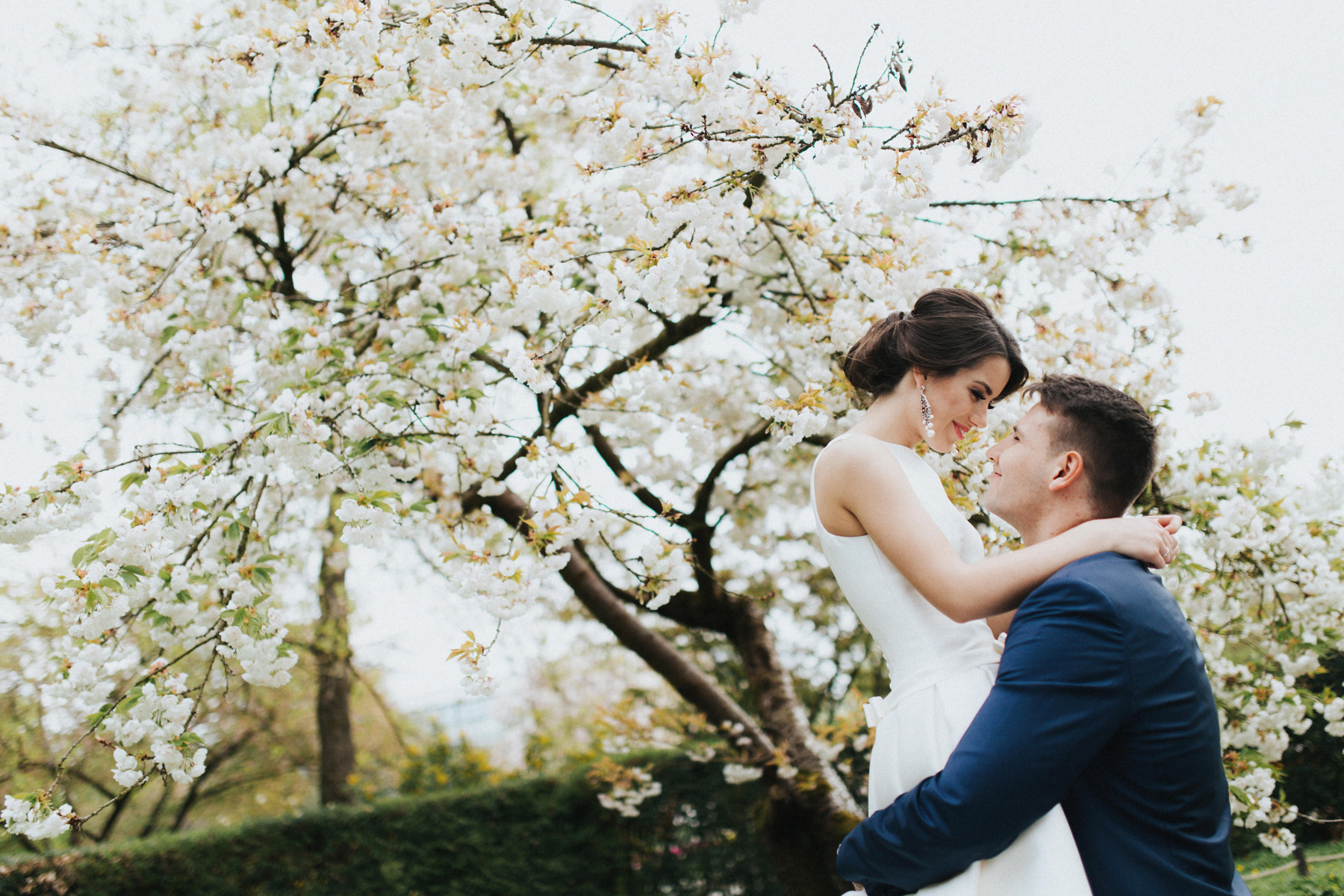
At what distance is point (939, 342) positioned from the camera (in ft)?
5.65

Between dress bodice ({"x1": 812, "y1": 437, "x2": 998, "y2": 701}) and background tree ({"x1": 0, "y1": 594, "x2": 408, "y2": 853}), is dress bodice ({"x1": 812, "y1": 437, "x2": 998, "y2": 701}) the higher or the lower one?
the lower one

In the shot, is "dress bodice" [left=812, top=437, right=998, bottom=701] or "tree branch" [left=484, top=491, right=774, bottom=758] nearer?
"dress bodice" [left=812, top=437, right=998, bottom=701]

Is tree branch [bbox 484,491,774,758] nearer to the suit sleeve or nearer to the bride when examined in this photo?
the bride

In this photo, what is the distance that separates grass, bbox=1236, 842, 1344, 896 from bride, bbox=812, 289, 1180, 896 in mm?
3014

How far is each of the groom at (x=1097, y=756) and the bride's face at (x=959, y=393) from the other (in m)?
0.48

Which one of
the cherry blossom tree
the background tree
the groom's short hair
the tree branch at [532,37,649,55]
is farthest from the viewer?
the background tree

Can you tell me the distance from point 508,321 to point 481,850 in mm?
4221

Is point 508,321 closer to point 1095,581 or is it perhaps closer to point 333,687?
point 1095,581

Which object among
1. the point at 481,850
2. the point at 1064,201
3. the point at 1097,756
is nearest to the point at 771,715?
the point at 481,850

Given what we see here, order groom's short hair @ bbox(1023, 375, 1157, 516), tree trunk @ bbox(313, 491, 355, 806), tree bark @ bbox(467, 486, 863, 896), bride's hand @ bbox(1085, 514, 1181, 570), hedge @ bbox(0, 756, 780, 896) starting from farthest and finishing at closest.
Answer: tree trunk @ bbox(313, 491, 355, 806), hedge @ bbox(0, 756, 780, 896), tree bark @ bbox(467, 486, 863, 896), groom's short hair @ bbox(1023, 375, 1157, 516), bride's hand @ bbox(1085, 514, 1181, 570)

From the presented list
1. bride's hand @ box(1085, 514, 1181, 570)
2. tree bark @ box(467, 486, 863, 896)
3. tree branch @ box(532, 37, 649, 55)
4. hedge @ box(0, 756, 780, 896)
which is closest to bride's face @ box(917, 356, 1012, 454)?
bride's hand @ box(1085, 514, 1181, 570)

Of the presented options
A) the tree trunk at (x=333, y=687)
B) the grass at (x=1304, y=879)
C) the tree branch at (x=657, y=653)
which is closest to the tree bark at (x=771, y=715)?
the tree branch at (x=657, y=653)

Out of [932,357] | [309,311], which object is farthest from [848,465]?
[309,311]

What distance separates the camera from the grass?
3500 mm
